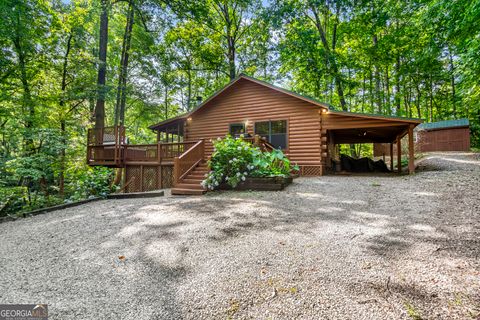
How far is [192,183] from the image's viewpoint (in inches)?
280

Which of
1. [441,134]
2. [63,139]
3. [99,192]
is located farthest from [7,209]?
[441,134]

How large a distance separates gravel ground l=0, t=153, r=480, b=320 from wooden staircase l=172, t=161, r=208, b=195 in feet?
6.13

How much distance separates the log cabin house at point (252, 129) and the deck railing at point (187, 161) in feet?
0.45

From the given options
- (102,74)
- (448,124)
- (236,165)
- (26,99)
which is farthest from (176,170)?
(448,124)

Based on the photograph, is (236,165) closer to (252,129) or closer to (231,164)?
(231,164)

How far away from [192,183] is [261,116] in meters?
5.52

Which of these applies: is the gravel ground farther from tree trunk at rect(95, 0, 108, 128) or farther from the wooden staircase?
tree trunk at rect(95, 0, 108, 128)

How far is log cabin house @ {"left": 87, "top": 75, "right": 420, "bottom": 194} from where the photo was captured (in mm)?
9531

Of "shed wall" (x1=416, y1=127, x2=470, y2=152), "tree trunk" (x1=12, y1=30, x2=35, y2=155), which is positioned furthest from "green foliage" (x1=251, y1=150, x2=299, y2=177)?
"shed wall" (x1=416, y1=127, x2=470, y2=152)

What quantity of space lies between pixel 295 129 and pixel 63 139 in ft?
35.2

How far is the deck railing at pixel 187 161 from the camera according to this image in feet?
23.5

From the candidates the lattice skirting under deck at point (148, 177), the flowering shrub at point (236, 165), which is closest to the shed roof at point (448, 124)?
the flowering shrub at point (236, 165)

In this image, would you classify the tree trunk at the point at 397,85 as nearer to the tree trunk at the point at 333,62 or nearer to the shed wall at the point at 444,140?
the shed wall at the point at 444,140

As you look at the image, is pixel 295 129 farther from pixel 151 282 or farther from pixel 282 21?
pixel 282 21
